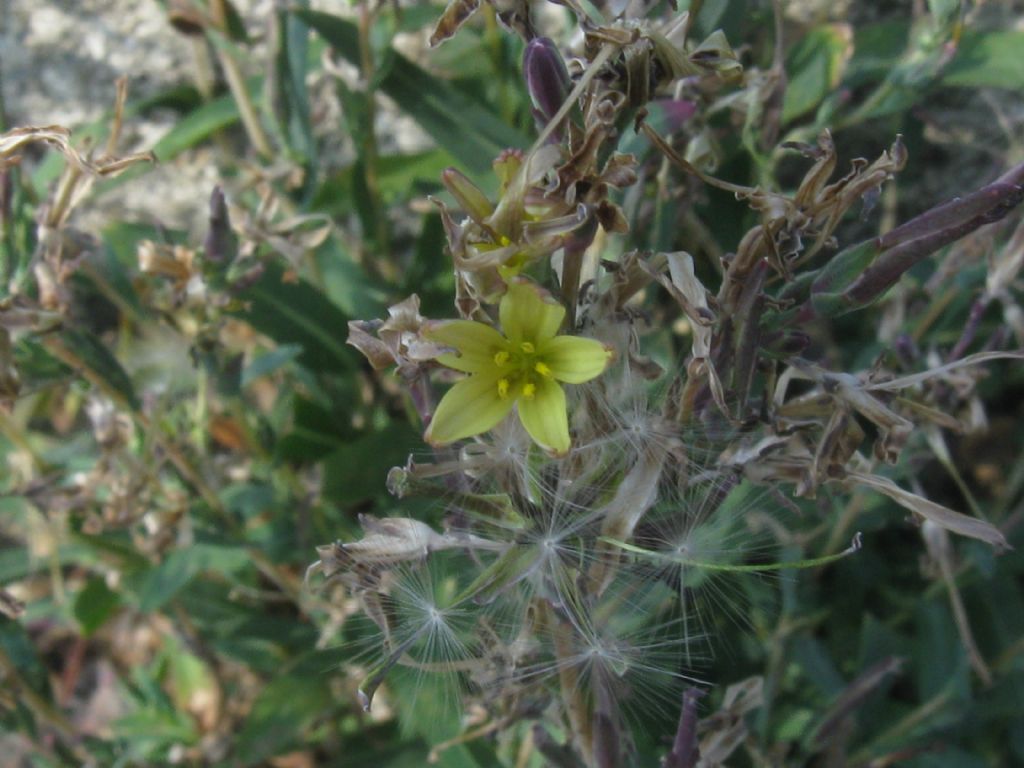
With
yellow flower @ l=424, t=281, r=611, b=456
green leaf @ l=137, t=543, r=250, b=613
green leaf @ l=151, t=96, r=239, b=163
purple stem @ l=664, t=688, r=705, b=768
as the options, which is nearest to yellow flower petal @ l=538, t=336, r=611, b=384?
yellow flower @ l=424, t=281, r=611, b=456

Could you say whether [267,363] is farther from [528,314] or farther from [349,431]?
[528,314]

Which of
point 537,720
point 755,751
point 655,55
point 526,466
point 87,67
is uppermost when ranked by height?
point 655,55

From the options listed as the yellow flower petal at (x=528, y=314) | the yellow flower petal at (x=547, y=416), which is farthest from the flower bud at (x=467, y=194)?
the yellow flower petal at (x=547, y=416)

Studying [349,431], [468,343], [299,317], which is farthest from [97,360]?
[468,343]

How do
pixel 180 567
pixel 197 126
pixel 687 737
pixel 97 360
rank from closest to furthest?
1. pixel 687 737
2. pixel 97 360
3. pixel 180 567
4. pixel 197 126

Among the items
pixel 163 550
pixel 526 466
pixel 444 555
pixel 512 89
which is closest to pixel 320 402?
pixel 163 550

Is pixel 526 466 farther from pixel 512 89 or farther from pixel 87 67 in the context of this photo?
pixel 87 67

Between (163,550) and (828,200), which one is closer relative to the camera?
(828,200)
